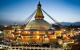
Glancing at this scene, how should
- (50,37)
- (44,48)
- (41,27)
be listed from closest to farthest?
(44,48)
(50,37)
(41,27)

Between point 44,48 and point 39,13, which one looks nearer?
point 44,48

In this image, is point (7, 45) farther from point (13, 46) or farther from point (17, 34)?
point (17, 34)

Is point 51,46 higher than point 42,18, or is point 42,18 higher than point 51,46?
point 42,18

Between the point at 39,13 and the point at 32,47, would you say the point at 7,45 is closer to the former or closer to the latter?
the point at 32,47

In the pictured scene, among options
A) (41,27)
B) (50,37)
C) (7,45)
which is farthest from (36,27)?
(7,45)

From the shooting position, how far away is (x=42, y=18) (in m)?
9.75

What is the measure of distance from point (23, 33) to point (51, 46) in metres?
2.07

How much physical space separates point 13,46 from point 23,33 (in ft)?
6.36

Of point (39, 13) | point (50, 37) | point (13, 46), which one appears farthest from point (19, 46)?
Result: point (39, 13)

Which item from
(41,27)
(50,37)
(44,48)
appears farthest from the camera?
(41,27)

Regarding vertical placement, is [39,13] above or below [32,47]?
above

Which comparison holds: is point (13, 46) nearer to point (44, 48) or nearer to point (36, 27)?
Result: point (44, 48)

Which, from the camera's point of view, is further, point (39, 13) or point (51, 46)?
point (39, 13)

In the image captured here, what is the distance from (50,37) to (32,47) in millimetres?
1899
